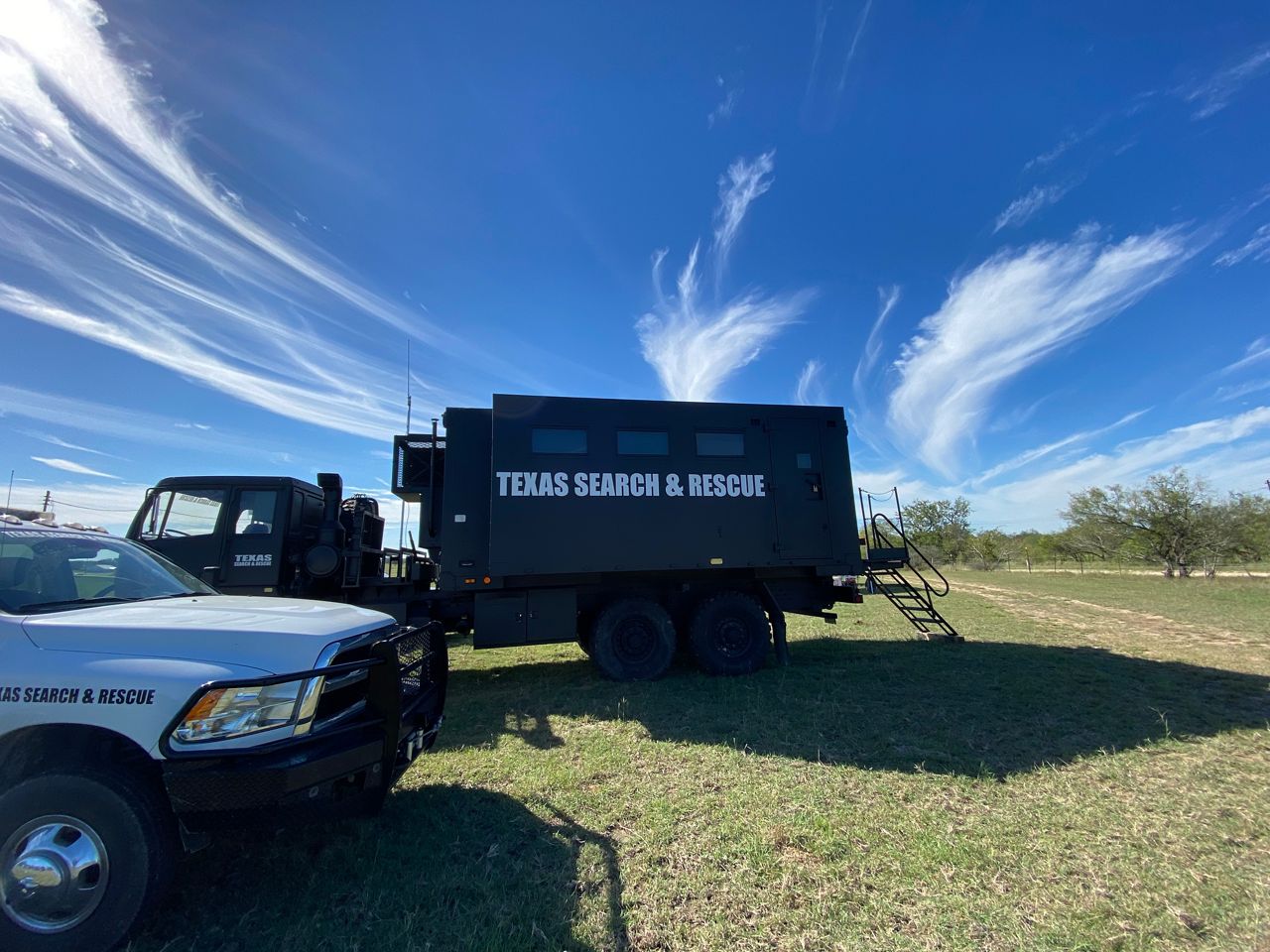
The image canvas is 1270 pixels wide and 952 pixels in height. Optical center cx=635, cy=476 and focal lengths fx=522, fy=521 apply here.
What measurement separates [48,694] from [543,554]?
487 centimetres

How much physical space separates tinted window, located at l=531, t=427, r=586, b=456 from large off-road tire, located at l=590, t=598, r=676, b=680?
2.19 metres

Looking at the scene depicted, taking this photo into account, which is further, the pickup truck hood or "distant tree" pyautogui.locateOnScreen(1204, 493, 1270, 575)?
"distant tree" pyautogui.locateOnScreen(1204, 493, 1270, 575)

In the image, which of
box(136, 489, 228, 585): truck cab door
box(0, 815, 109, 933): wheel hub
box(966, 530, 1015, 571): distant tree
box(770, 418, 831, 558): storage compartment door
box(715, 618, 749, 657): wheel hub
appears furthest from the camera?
box(966, 530, 1015, 571): distant tree

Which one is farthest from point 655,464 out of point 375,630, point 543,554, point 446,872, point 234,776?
point 234,776

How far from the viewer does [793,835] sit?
314 centimetres

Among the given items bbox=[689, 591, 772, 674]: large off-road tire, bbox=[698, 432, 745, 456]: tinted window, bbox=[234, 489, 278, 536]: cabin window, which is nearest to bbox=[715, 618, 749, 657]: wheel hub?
bbox=[689, 591, 772, 674]: large off-road tire

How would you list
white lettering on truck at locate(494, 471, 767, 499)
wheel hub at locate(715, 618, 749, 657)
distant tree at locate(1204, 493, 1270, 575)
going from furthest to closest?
distant tree at locate(1204, 493, 1270, 575), wheel hub at locate(715, 618, 749, 657), white lettering on truck at locate(494, 471, 767, 499)

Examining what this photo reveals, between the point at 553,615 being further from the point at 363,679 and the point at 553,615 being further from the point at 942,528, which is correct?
the point at 942,528

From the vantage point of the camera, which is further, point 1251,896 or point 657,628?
point 657,628

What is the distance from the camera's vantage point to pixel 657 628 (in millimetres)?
7129

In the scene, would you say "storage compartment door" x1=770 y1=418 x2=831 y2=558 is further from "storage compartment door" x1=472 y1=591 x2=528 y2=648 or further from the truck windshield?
the truck windshield

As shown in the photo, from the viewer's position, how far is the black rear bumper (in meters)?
2.11

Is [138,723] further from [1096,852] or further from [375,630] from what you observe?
[1096,852]

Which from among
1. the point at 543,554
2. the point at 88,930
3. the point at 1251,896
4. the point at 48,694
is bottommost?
the point at 1251,896
